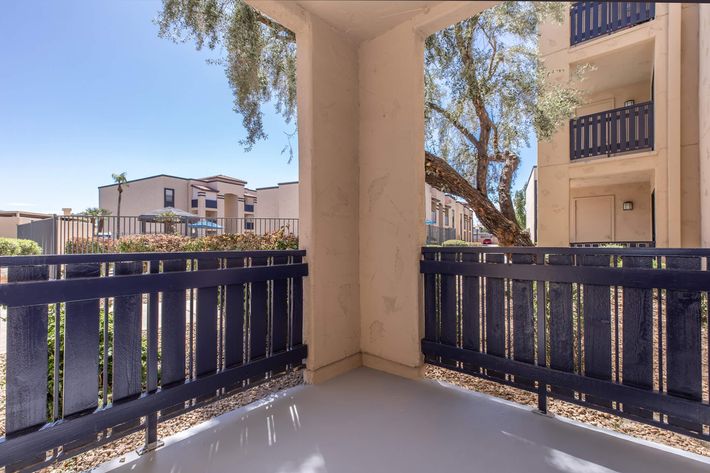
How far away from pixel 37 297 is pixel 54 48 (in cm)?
1024

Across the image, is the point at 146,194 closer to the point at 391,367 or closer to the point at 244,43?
the point at 244,43

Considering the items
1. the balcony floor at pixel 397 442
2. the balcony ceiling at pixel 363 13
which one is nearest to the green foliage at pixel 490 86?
the balcony ceiling at pixel 363 13

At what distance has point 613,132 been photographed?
6.37 metres

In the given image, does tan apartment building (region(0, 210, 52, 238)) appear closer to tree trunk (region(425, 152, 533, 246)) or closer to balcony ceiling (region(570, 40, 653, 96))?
tree trunk (region(425, 152, 533, 246))

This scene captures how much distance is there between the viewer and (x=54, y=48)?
8062 mm

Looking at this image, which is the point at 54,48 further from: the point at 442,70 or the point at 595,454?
the point at 595,454

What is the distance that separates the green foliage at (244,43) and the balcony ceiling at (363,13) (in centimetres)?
216

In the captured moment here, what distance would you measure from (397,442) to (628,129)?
735cm

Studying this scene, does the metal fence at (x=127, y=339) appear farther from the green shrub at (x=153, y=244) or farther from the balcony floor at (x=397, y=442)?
the green shrub at (x=153, y=244)

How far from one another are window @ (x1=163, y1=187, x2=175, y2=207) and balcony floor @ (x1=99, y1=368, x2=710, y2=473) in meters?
25.5

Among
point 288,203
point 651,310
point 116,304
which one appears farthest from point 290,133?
point 288,203

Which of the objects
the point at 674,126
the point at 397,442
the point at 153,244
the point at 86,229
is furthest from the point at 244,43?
the point at 86,229

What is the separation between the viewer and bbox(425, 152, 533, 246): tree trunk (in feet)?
17.1

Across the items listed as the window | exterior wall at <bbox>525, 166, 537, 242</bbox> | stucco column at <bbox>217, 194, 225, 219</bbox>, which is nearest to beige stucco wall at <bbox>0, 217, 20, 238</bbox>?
the window
